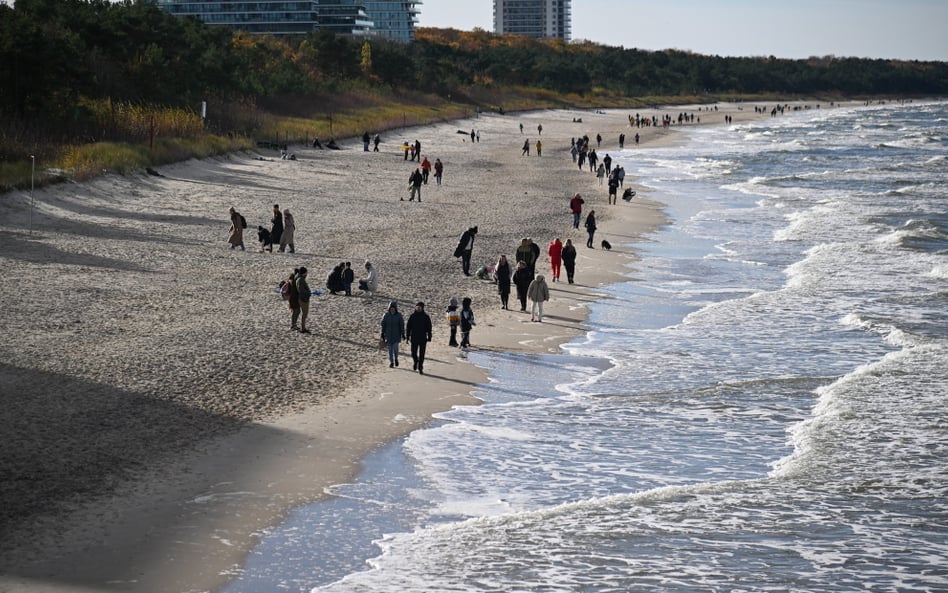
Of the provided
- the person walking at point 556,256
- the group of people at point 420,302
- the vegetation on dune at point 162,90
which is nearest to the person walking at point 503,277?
the group of people at point 420,302

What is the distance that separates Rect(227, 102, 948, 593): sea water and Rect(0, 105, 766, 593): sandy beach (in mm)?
795

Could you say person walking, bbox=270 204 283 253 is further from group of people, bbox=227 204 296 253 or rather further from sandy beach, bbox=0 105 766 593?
sandy beach, bbox=0 105 766 593

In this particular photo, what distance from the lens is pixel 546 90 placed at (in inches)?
6161

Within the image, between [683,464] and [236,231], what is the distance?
16930 mm

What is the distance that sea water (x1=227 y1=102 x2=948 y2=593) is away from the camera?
36.7 ft

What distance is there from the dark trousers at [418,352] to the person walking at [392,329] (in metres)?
0.28

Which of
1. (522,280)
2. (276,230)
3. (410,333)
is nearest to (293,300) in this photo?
(410,333)

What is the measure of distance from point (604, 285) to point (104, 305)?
11.5 m

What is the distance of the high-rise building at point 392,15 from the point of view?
623ft

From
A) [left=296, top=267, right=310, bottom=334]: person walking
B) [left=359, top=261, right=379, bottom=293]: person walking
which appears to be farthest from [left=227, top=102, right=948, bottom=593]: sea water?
[left=359, top=261, right=379, bottom=293]: person walking

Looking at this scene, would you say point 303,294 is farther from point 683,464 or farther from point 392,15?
point 392,15

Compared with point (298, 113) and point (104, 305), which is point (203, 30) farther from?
point (104, 305)

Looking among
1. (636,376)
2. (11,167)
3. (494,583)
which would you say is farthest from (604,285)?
(11,167)

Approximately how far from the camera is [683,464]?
47.3 feet
